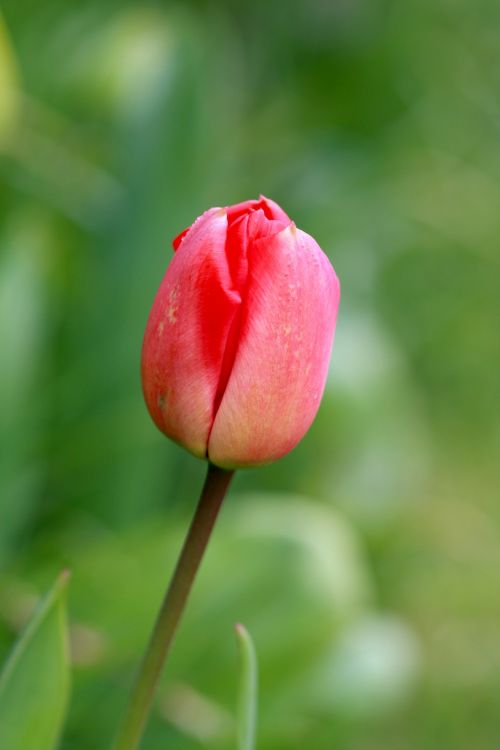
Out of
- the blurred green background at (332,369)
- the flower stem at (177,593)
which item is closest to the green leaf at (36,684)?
the flower stem at (177,593)

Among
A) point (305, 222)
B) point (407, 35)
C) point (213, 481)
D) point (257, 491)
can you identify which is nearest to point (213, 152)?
point (305, 222)

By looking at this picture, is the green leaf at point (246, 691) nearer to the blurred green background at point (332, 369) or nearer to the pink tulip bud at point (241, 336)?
the pink tulip bud at point (241, 336)

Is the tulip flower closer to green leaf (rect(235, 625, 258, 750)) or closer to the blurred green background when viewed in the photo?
green leaf (rect(235, 625, 258, 750))

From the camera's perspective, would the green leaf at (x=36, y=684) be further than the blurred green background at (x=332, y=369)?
No

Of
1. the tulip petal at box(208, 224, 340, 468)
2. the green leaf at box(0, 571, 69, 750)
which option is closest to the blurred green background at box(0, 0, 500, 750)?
the green leaf at box(0, 571, 69, 750)

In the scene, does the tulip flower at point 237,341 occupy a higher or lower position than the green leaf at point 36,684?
higher

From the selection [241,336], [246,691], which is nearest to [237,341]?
[241,336]

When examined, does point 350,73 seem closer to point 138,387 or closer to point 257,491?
point 257,491
